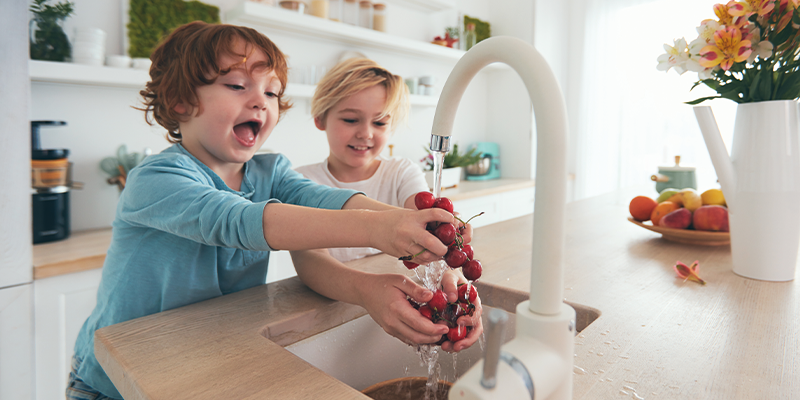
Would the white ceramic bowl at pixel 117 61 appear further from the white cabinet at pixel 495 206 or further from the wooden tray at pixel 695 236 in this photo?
the wooden tray at pixel 695 236

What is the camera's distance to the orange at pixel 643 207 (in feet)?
4.37

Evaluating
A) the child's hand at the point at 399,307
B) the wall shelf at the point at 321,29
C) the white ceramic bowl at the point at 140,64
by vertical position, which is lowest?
the child's hand at the point at 399,307

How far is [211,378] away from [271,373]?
0.22ft

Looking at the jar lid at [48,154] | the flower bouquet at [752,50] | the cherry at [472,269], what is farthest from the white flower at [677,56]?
the jar lid at [48,154]

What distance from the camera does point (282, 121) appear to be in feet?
8.27

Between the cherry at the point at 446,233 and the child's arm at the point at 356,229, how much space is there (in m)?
0.01

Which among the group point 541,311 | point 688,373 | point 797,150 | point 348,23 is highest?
point 348,23

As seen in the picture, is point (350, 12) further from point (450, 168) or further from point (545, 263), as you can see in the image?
point (545, 263)

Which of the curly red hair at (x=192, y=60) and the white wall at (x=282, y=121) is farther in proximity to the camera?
the white wall at (x=282, y=121)

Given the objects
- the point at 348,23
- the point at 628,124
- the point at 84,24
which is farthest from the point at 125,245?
the point at 628,124

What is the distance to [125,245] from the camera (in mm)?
875

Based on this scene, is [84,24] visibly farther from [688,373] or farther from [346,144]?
[688,373]

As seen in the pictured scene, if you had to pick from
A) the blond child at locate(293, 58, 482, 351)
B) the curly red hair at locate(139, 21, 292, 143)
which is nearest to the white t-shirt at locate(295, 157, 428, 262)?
the blond child at locate(293, 58, 482, 351)

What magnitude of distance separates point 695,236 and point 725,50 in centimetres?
50
